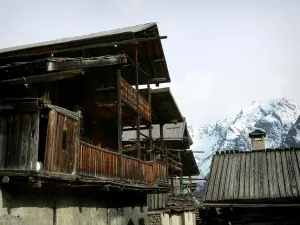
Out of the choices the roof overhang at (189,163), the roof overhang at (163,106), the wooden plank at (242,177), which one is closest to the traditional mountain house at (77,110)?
the roof overhang at (163,106)

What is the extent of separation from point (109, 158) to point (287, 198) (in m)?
6.77

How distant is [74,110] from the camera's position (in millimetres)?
15438

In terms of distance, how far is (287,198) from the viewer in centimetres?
1282

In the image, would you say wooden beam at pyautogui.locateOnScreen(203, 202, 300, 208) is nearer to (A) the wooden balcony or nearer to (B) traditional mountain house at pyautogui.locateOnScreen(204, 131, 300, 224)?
(B) traditional mountain house at pyautogui.locateOnScreen(204, 131, 300, 224)

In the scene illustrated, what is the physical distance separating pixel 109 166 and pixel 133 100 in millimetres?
4086

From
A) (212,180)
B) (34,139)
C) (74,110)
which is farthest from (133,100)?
(34,139)

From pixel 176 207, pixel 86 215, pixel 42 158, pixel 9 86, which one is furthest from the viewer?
pixel 176 207

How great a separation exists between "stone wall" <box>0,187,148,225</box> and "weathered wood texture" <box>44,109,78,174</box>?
38.8 inches

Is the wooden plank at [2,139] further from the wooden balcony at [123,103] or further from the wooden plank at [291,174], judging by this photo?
the wooden plank at [291,174]

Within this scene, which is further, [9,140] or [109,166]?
[109,166]

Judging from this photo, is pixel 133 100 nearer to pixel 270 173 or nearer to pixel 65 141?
pixel 65 141

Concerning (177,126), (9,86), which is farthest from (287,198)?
(177,126)

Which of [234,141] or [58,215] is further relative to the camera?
[234,141]

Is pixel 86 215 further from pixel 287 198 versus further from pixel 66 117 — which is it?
pixel 287 198
